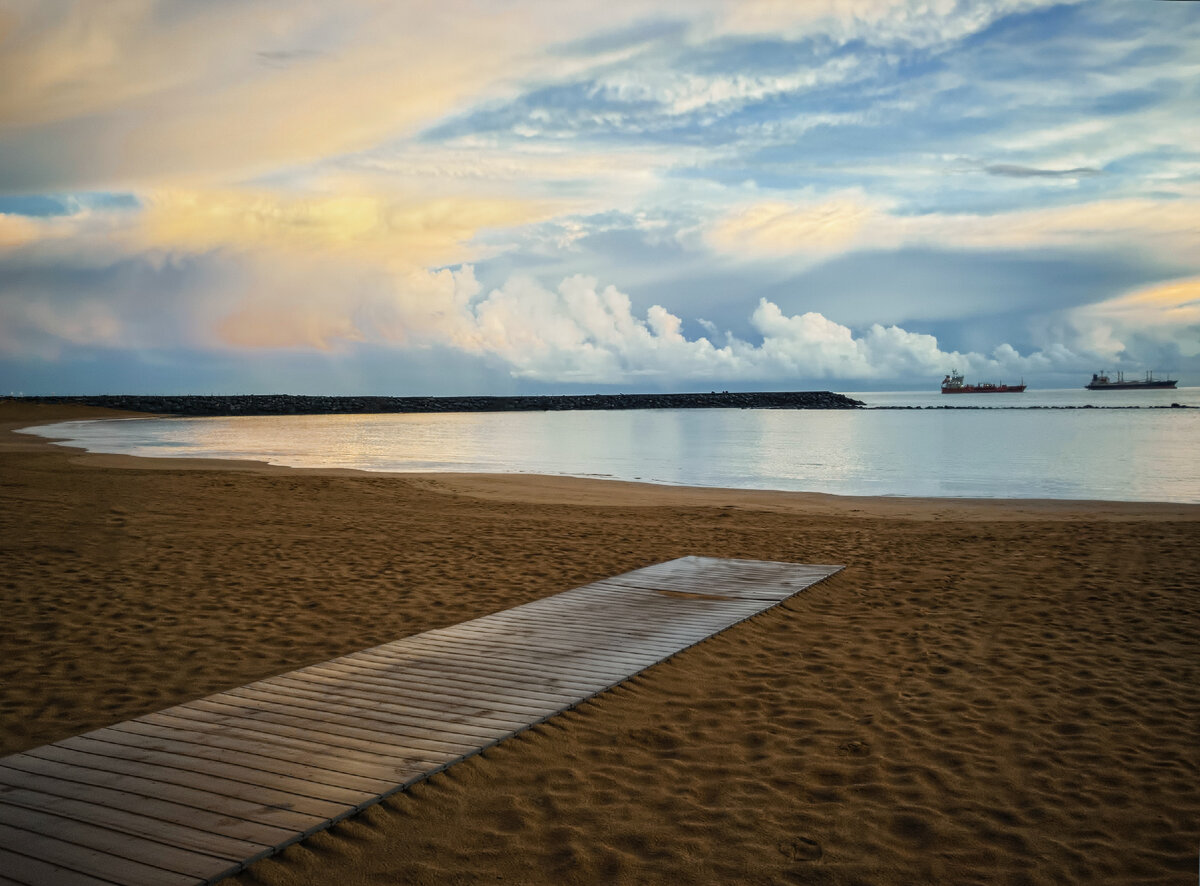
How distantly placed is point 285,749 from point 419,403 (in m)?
126

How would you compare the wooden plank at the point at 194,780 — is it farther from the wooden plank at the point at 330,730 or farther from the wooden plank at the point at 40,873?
the wooden plank at the point at 40,873

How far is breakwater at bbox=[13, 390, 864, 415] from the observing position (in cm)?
9797

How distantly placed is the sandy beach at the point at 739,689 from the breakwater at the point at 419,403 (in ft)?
288

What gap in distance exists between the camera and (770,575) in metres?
9.97

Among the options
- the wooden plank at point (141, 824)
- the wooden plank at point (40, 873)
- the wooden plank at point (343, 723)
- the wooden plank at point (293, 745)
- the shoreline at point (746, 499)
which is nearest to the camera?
the wooden plank at point (40, 873)

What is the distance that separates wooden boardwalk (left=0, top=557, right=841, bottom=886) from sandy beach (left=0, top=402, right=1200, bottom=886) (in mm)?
213

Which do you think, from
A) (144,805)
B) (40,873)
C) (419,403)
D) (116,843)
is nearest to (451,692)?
(144,805)

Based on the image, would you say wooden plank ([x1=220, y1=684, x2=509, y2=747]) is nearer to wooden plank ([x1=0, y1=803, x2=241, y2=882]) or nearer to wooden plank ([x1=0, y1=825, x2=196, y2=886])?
wooden plank ([x1=0, y1=803, x2=241, y2=882])

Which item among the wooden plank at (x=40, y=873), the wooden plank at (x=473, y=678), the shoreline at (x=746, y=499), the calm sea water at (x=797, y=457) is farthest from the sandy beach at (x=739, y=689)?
the calm sea water at (x=797, y=457)

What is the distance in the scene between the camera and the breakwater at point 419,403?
97975mm

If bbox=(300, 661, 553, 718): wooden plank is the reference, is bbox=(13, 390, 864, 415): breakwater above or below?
above

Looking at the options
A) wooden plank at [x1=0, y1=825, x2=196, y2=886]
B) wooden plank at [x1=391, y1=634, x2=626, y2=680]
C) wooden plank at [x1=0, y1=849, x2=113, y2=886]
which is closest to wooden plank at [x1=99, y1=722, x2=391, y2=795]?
wooden plank at [x1=0, y1=825, x2=196, y2=886]

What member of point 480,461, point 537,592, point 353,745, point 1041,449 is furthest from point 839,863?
point 1041,449

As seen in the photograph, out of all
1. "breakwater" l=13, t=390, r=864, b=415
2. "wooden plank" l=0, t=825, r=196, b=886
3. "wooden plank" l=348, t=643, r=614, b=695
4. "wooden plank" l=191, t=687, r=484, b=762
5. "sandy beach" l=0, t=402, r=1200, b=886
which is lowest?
"sandy beach" l=0, t=402, r=1200, b=886
